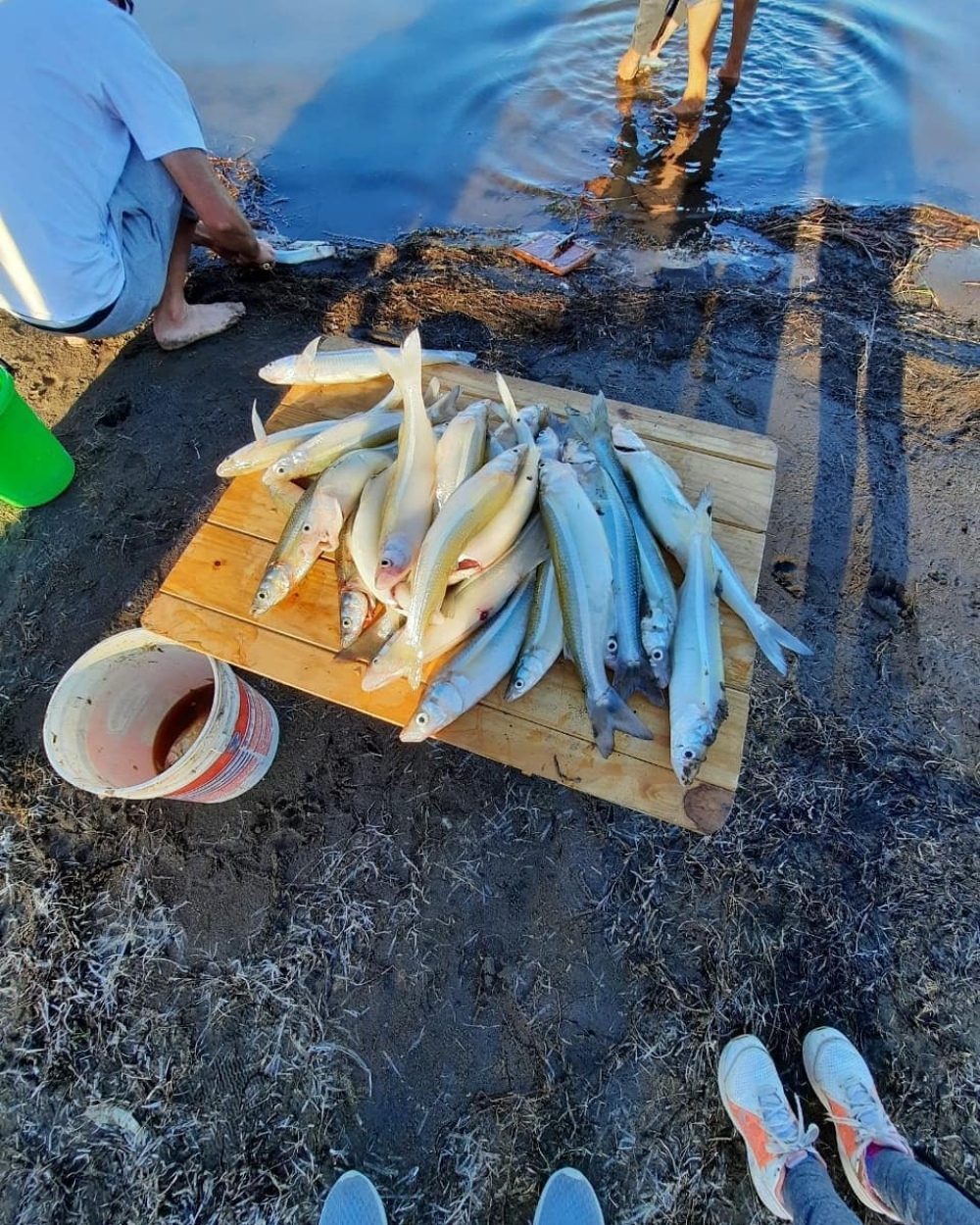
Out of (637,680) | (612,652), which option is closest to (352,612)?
(612,652)

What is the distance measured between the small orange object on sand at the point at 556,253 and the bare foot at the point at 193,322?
7.50 ft

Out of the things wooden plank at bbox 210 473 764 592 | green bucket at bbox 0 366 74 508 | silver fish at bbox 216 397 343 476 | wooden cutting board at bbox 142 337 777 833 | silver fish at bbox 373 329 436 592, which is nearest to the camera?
wooden cutting board at bbox 142 337 777 833

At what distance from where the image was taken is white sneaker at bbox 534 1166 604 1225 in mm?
2191

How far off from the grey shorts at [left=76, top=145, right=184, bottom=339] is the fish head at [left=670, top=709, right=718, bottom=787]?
3.95 m

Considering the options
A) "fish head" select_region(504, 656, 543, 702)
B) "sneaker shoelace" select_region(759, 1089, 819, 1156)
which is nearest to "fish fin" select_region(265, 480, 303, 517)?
"fish head" select_region(504, 656, 543, 702)

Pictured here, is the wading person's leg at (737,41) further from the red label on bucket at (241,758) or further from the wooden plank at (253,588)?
the red label on bucket at (241,758)

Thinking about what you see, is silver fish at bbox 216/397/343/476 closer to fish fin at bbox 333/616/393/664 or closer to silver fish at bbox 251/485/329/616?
silver fish at bbox 251/485/329/616

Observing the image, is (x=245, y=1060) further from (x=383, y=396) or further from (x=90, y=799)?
(x=383, y=396)

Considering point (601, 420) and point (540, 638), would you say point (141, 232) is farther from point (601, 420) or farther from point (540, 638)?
point (540, 638)

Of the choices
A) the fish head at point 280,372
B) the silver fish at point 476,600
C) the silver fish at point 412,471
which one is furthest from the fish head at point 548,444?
→ the fish head at point 280,372

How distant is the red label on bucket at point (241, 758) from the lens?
265 cm

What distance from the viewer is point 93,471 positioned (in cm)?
413

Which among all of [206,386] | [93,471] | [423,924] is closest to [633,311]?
[206,386]

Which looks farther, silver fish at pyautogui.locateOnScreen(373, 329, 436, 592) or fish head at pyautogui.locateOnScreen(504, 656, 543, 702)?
silver fish at pyautogui.locateOnScreen(373, 329, 436, 592)
